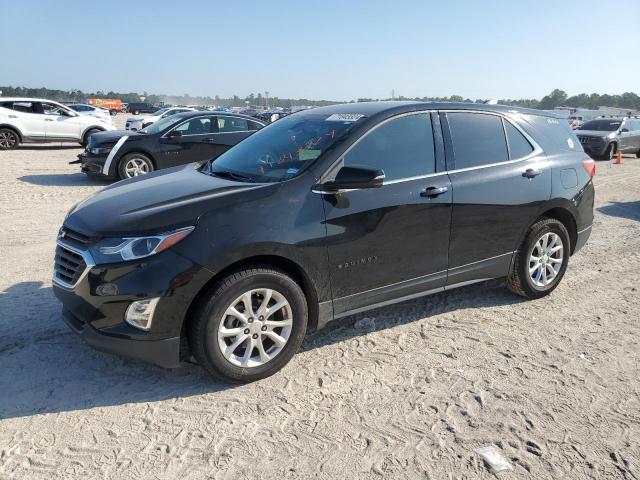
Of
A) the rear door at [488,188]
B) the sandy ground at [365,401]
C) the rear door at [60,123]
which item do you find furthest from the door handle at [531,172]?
the rear door at [60,123]

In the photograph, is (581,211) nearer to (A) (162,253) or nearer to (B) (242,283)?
(B) (242,283)

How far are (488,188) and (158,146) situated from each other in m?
8.05

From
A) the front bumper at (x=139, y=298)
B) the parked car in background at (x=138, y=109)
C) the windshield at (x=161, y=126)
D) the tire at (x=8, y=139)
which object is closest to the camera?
the front bumper at (x=139, y=298)

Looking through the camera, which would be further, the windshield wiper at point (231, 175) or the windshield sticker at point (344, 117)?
the windshield sticker at point (344, 117)

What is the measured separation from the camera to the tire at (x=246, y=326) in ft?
10.8

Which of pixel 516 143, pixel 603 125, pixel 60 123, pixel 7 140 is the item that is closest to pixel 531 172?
pixel 516 143

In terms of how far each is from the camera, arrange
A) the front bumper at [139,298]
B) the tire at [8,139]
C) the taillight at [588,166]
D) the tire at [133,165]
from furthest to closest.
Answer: the tire at [8,139], the tire at [133,165], the taillight at [588,166], the front bumper at [139,298]

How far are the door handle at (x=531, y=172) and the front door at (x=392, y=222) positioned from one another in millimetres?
974

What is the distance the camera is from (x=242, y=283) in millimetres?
3328

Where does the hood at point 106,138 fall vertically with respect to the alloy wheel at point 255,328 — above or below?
above

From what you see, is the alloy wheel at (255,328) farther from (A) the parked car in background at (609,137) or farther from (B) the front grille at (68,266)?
(A) the parked car in background at (609,137)

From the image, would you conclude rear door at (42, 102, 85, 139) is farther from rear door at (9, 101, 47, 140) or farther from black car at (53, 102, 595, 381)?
black car at (53, 102, 595, 381)

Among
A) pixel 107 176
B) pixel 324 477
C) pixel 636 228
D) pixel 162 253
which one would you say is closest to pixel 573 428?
pixel 324 477

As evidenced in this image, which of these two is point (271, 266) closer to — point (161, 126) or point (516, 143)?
point (516, 143)
